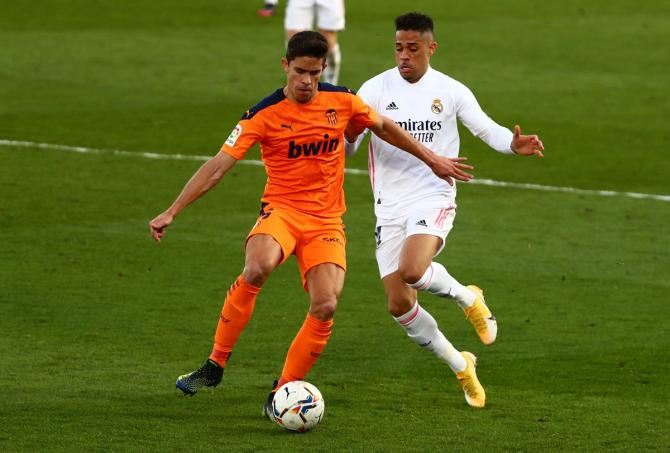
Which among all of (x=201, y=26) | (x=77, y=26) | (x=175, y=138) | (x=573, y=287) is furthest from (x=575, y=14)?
(x=573, y=287)

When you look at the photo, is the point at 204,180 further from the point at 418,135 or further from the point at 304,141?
the point at 418,135

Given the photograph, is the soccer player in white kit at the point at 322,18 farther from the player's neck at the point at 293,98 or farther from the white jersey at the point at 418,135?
the player's neck at the point at 293,98

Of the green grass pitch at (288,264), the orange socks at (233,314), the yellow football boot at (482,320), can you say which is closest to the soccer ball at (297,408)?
the green grass pitch at (288,264)

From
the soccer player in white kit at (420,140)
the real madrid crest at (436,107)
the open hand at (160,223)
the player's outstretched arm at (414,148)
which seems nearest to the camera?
the open hand at (160,223)

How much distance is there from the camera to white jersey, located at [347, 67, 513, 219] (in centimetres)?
939

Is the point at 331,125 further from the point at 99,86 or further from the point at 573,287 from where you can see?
the point at 99,86

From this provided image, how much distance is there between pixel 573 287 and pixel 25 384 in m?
4.78

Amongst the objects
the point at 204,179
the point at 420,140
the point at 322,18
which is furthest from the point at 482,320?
the point at 322,18

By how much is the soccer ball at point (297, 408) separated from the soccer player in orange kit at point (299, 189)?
0.29 meters

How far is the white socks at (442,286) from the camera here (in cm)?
909

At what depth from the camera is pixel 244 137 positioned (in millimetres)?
8375

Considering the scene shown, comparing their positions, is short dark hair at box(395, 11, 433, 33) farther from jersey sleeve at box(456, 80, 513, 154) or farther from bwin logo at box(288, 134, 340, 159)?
bwin logo at box(288, 134, 340, 159)

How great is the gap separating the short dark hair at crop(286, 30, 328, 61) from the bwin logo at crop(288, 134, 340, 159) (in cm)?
52

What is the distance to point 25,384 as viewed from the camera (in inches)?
350
